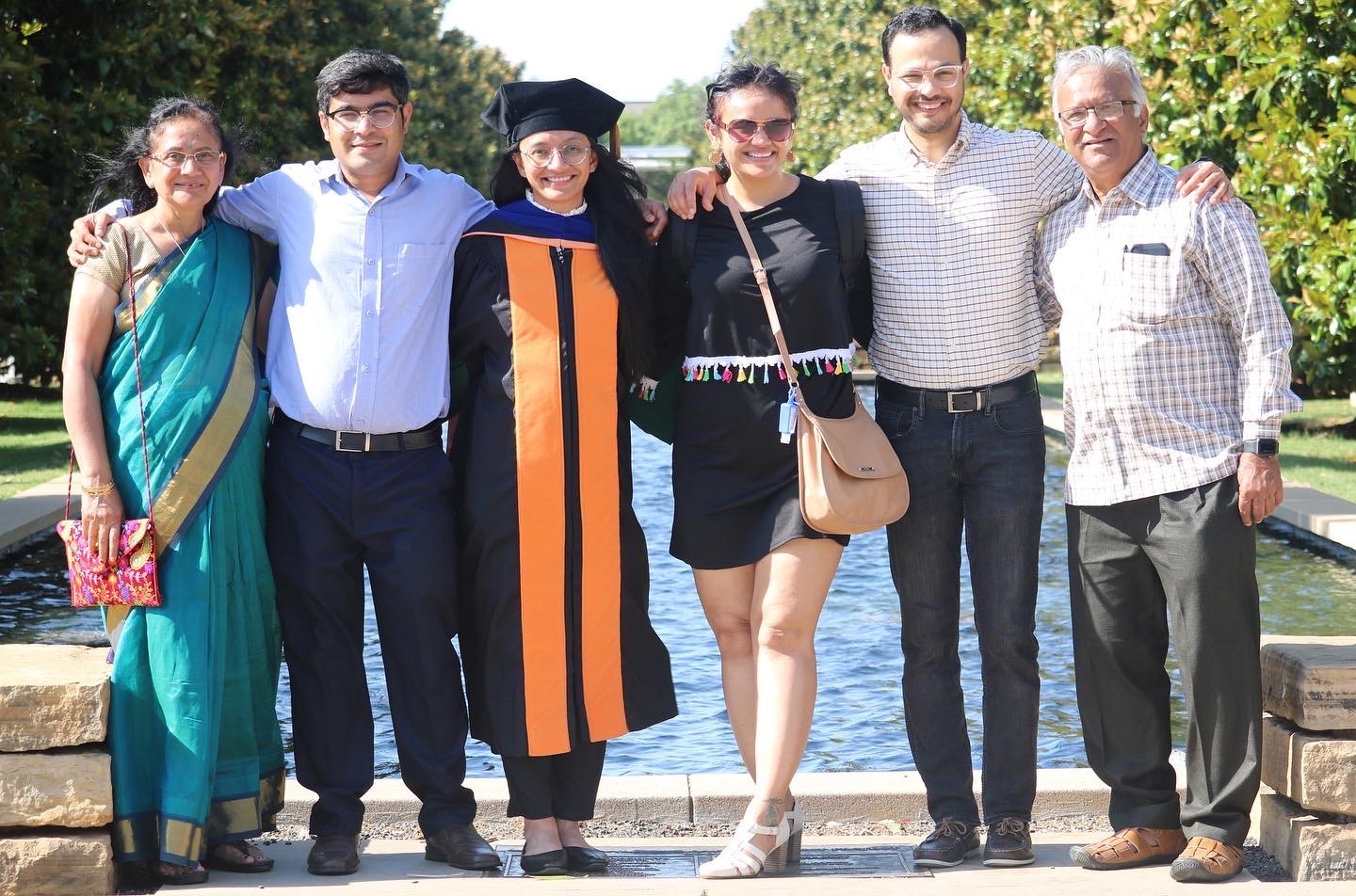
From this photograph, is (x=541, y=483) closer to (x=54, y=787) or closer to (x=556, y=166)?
(x=556, y=166)

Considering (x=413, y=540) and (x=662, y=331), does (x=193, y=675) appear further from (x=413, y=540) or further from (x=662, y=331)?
(x=662, y=331)

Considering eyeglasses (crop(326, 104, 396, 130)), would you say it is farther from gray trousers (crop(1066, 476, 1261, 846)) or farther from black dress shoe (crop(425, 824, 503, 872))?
gray trousers (crop(1066, 476, 1261, 846))

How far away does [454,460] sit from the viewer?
4402mm

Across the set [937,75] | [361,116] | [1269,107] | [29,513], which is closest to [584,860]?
[361,116]

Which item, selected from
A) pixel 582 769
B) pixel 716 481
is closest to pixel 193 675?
pixel 582 769

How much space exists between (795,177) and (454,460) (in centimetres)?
119

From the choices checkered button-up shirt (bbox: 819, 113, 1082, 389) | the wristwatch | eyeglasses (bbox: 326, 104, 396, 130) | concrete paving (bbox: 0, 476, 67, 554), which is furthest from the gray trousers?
concrete paving (bbox: 0, 476, 67, 554)

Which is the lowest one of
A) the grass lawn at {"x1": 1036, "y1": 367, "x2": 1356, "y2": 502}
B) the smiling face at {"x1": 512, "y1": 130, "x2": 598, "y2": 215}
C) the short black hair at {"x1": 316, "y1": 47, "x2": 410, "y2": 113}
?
the grass lawn at {"x1": 1036, "y1": 367, "x2": 1356, "y2": 502}

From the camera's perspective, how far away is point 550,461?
167 inches

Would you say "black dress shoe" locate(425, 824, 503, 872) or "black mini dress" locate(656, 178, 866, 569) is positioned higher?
"black mini dress" locate(656, 178, 866, 569)

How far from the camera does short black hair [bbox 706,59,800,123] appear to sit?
421 centimetres

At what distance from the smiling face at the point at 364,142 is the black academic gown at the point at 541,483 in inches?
11.8

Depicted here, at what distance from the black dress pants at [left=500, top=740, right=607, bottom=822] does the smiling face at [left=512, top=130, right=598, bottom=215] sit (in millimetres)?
1466

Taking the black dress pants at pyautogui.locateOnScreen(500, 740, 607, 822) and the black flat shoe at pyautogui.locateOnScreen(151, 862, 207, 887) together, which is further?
the black dress pants at pyautogui.locateOnScreen(500, 740, 607, 822)
